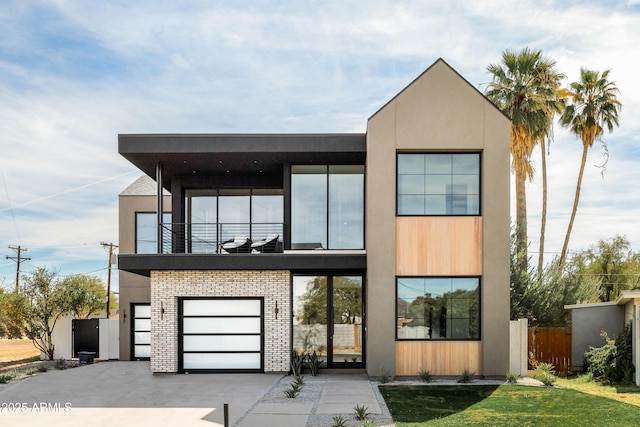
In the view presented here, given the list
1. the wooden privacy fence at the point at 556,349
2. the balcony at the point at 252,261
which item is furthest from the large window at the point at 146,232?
the wooden privacy fence at the point at 556,349

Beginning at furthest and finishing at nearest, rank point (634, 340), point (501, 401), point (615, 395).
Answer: point (634, 340) < point (615, 395) < point (501, 401)

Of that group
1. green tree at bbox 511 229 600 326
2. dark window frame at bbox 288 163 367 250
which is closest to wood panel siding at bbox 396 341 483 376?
dark window frame at bbox 288 163 367 250

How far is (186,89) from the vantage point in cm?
2061

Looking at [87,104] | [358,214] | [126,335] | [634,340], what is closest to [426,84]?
[358,214]

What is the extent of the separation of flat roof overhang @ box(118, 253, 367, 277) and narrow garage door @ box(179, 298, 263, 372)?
1.24 meters

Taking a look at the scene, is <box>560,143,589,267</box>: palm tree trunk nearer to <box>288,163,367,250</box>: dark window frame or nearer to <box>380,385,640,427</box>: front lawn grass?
<box>288,163,367,250</box>: dark window frame

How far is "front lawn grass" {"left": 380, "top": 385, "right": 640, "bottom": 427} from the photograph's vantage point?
11766 millimetres

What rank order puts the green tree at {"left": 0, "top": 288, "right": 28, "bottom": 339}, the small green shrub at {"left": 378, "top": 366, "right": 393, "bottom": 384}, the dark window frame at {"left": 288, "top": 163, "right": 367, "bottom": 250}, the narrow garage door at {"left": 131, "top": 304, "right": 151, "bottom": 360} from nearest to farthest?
the small green shrub at {"left": 378, "top": 366, "right": 393, "bottom": 384} < the dark window frame at {"left": 288, "top": 163, "right": 367, "bottom": 250} < the narrow garage door at {"left": 131, "top": 304, "right": 151, "bottom": 360} < the green tree at {"left": 0, "top": 288, "right": 28, "bottom": 339}

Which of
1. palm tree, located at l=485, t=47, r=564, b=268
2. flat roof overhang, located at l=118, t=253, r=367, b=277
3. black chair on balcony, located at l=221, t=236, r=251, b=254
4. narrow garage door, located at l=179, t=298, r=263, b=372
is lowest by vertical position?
narrow garage door, located at l=179, t=298, r=263, b=372

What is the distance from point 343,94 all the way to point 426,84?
2974mm

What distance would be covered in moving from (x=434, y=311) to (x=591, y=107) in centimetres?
1991

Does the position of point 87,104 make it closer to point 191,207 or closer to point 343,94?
point 191,207

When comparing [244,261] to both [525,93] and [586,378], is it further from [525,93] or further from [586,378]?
[525,93]

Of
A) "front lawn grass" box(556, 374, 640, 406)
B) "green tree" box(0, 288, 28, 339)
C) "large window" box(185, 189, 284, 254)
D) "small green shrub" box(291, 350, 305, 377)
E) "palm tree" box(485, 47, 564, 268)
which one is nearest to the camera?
"front lawn grass" box(556, 374, 640, 406)
